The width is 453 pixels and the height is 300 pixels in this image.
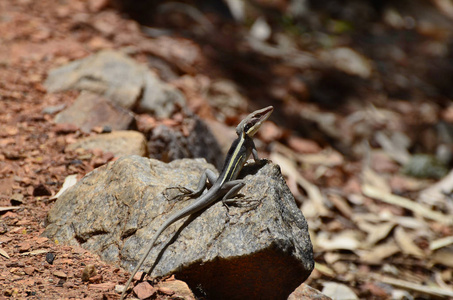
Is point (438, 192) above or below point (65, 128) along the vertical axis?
below

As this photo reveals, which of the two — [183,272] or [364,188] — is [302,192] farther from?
[183,272]

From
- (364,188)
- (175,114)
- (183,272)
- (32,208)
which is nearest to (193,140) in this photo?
(175,114)

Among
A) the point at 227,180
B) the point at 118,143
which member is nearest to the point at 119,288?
the point at 227,180

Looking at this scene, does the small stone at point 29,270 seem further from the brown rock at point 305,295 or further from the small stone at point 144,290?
the brown rock at point 305,295

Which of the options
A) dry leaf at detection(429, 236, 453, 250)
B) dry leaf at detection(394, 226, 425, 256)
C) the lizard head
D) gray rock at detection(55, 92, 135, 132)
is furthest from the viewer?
dry leaf at detection(429, 236, 453, 250)

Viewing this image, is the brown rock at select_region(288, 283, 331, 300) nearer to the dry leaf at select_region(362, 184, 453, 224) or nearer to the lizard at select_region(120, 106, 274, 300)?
the lizard at select_region(120, 106, 274, 300)

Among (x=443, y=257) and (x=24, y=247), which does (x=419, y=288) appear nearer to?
(x=443, y=257)

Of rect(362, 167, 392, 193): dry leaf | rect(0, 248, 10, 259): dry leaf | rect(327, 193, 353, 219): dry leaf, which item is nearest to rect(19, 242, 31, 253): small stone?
rect(0, 248, 10, 259): dry leaf
